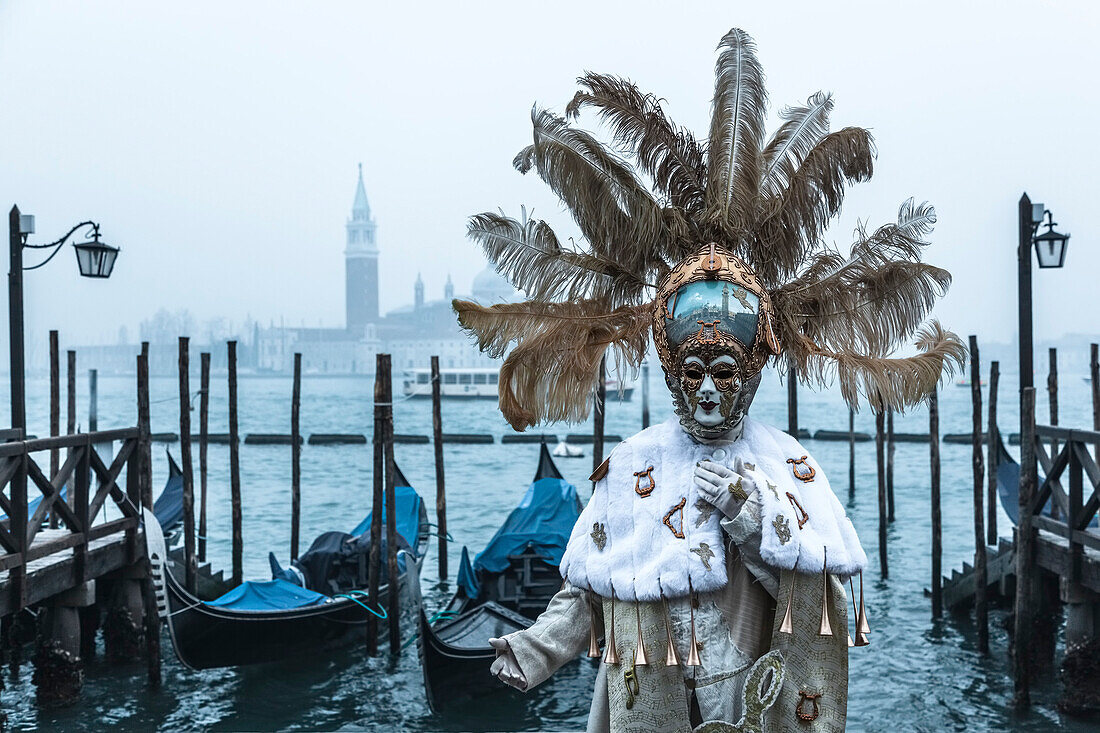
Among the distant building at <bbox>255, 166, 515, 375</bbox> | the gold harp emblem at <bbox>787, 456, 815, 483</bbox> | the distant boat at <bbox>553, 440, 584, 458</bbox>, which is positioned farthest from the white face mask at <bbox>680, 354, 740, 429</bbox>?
the distant building at <bbox>255, 166, 515, 375</bbox>

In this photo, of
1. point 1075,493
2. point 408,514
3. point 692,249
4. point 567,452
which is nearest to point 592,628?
point 692,249

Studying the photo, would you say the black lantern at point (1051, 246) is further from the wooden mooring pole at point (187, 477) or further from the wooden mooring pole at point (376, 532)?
the wooden mooring pole at point (187, 477)

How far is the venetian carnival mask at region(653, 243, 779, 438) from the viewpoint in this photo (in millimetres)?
2375

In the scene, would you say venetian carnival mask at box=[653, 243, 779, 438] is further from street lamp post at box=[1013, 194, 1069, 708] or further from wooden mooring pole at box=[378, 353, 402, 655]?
wooden mooring pole at box=[378, 353, 402, 655]

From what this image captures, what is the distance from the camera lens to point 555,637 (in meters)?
2.42

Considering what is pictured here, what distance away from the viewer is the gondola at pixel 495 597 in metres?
8.14

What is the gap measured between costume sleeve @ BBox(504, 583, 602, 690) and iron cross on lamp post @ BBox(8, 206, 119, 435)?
624 cm

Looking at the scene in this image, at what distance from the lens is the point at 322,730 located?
8250 mm

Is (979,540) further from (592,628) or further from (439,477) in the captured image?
(592,628)

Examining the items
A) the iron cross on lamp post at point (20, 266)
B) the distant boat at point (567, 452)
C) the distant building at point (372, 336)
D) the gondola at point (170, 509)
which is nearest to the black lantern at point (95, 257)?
the iron cross on lamp post at point (20, 266)

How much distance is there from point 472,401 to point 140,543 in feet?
197

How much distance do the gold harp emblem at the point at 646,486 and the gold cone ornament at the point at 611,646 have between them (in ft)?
0.88

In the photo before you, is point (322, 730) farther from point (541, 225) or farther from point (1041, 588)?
point (541, 225)

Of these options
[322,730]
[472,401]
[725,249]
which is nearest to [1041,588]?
[322,730]
